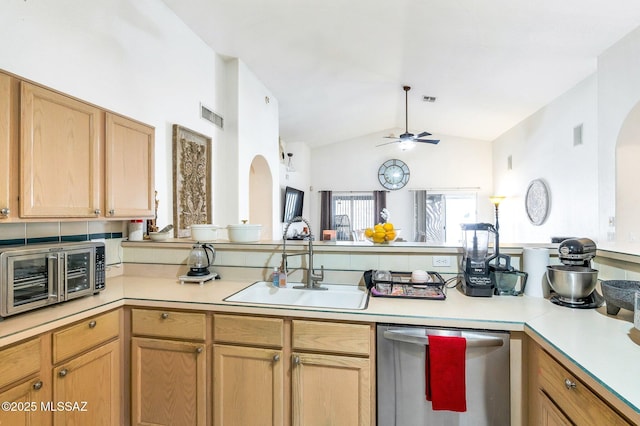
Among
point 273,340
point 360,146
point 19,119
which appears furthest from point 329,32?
point 360,146

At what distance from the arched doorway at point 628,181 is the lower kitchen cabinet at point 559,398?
2614 millimetres

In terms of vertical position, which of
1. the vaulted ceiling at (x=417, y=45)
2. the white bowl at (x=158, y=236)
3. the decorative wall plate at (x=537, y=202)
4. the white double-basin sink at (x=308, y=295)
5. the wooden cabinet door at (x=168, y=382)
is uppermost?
the vaulted ceiling at (x=417, y=45)

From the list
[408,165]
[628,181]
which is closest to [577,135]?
[628,181]

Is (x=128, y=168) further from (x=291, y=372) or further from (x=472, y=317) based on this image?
(x=472, y=317)

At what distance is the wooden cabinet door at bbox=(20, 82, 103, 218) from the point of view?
1429 millimetres

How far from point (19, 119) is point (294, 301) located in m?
1.62

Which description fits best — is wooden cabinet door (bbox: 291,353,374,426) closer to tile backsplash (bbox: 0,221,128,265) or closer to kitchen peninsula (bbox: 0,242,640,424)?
kitchen peninsula (bbox: 0,242,640,424)

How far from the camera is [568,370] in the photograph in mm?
1049

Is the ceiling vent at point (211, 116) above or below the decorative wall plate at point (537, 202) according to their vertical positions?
above

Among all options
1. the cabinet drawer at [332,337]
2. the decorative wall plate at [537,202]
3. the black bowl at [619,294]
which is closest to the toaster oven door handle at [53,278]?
the cabinet drawer at [332,337]

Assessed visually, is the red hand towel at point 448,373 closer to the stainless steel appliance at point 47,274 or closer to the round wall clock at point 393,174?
the stainless steel appliance at point 47,274

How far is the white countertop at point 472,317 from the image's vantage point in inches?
38.4

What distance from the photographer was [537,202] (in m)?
4.89

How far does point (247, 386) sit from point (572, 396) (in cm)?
133
